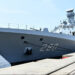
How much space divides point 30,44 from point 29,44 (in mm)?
99

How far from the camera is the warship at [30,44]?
41.4 feet

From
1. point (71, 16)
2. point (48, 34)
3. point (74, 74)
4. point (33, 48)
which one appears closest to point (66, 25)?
point (71, 16)

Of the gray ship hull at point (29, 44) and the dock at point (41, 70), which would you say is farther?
the gray ship hull at point (29, 44)

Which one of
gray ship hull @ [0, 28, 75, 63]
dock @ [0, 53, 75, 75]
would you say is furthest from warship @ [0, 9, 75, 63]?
dock @ [0, 53, 75, 75]

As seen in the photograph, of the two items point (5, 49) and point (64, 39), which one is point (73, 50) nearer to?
point (64, 39)

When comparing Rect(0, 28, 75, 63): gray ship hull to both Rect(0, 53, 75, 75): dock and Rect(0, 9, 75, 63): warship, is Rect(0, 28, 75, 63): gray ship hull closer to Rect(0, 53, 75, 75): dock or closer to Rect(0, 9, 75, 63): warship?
Rect(0, 9, 75, 63): warship

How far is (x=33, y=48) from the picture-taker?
1426 cm

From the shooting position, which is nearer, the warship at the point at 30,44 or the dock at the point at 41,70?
the dock at the point at 41,70

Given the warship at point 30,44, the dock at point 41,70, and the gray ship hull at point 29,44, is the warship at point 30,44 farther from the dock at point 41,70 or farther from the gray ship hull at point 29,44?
the dock at point 41,70

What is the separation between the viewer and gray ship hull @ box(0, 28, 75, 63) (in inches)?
497

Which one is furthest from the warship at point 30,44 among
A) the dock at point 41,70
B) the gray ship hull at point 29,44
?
the dock at point 41,70

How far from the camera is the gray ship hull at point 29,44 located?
41.4 ft

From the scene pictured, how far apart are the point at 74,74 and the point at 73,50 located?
13.5 meters

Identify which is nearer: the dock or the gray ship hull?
the dock
